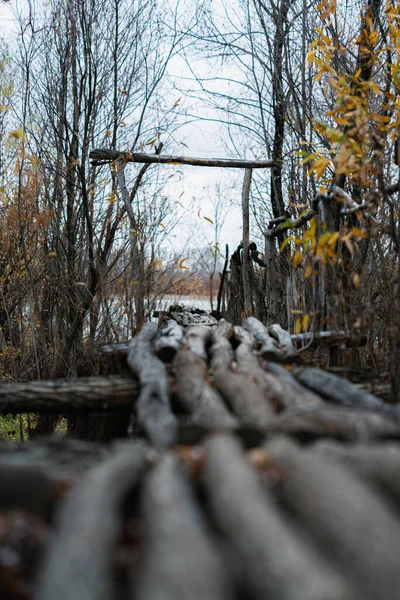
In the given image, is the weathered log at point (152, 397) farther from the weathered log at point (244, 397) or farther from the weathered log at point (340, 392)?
the weathered log at point (340, 392)

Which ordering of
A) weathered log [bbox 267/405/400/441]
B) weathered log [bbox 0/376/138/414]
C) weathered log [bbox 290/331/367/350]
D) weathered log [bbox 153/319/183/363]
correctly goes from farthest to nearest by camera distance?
weathered log [bbox 290/331/367/350] → weathered log [bbox 153/319/183/363] → weathered log [bbox 0/376/138/414] → weathered log [bbox 267/405/400/441]

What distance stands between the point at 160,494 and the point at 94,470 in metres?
0.25

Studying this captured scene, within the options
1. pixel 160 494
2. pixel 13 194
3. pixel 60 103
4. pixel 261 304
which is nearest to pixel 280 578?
pixel 160 494

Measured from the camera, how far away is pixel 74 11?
5785 mm

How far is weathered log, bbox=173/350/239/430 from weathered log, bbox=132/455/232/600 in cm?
47

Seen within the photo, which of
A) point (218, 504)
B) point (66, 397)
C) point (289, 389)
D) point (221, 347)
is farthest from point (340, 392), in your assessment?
point (66, 397)

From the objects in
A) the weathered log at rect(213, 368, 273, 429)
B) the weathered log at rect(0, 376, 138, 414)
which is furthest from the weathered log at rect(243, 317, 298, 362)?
the weathered log at rect(0, 376, 138, 414)

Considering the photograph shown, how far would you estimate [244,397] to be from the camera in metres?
2.10

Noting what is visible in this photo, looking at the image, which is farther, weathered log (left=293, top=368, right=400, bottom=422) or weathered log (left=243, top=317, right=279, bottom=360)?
weathered log (left=243, top=317, right=279, bottom=360)

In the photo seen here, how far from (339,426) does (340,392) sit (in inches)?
23.0

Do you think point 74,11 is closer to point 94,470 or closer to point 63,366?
point 63,366

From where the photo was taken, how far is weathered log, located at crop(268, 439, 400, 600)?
96cm

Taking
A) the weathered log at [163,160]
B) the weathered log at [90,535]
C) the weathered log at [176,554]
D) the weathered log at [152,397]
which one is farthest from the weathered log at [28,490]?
the weathered log at [163,160]

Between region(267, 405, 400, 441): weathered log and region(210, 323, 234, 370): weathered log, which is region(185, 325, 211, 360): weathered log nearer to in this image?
region(210, 323, 234, 370): weathered log
